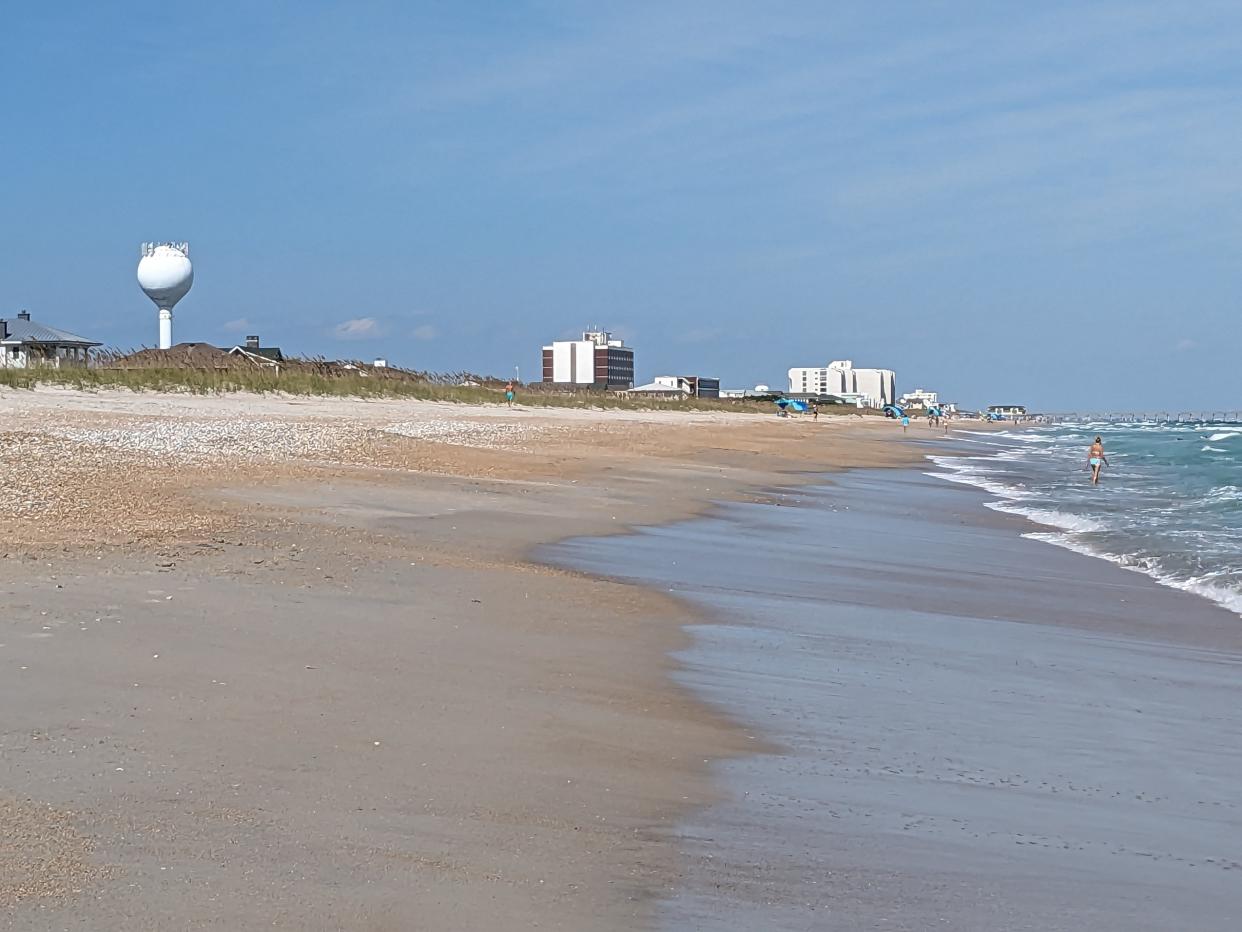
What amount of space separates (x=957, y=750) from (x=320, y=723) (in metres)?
2.43

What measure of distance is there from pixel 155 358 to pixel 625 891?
45488 millimetres

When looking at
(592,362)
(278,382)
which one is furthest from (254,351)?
(592,362)

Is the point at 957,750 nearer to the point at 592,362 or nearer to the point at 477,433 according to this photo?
the point at 477,433

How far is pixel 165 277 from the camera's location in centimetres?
6550

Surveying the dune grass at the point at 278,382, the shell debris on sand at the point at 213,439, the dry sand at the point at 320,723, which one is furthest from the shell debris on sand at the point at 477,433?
the dry sand at the point at 320,723

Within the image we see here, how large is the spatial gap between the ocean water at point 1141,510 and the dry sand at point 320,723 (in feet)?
18.7

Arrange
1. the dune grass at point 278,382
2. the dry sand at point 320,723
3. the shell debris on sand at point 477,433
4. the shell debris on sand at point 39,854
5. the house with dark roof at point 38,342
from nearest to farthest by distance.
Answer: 1. the shell debris on sand at point 39,854
2. the dry sand at point 320,723
3. the shell debris on sand at point 477,433
4. the dune grass at point 278,382
5. the house with dark roof at point 38,342

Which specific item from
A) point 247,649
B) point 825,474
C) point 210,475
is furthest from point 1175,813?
point 825,474

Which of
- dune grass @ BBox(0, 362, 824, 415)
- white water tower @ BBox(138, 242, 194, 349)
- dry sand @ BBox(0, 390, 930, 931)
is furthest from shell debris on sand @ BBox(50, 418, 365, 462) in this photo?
white water tower @ BBox(138, 242, 194, 349)

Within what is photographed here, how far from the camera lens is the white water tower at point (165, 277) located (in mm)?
65438

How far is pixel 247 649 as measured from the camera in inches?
232

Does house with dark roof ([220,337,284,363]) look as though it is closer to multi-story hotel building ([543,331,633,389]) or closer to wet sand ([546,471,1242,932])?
wet sand ([546,471,1242,932])

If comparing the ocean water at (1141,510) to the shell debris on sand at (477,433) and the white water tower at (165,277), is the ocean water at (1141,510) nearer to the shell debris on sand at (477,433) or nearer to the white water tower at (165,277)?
the shell debris on sand at (477,433)

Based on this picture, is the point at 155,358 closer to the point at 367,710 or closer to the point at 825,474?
the point at 825,474
